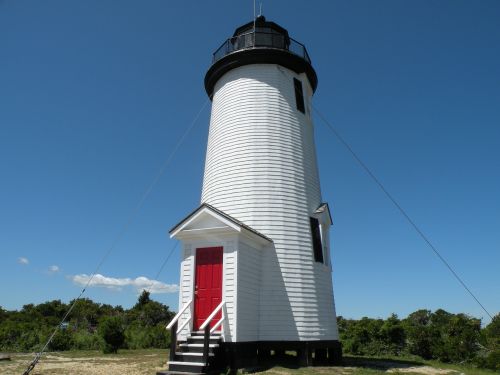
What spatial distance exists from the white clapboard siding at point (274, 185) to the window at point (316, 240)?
285mm

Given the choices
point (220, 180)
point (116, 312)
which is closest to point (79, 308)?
point (116, 312)

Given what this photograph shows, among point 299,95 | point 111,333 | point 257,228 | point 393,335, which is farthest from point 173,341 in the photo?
point 393,335

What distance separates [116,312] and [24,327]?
21.2 m

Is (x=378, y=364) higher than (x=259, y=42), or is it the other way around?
(x=259, y=42)

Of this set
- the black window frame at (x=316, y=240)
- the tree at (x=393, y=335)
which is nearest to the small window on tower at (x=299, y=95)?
the black window frame at (x=316, y=240)

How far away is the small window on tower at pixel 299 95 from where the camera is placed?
14884mm

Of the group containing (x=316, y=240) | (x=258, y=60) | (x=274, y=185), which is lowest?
(x=316, y=240)

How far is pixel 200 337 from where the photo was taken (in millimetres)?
9961

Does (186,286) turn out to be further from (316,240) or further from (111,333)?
(111,333)

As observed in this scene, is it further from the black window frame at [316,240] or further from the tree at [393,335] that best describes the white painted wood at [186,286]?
the tree at [393,335]

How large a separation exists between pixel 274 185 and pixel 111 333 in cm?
812

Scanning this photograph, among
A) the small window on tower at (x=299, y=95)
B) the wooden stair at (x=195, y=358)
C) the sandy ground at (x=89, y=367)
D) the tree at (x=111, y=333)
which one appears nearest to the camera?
the wooden stair at (x=195, y=358)

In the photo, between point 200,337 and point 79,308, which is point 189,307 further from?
point 79,308

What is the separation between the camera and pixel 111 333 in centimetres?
1445
